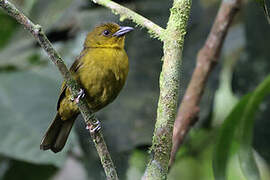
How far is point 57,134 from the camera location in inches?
122

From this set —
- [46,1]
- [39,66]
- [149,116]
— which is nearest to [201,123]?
[149,116]

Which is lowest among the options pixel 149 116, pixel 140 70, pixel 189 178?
pixel 189 178

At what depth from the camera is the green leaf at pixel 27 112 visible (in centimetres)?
300

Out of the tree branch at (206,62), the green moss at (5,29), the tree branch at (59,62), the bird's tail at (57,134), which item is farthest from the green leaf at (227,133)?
the green moss at (5,29)

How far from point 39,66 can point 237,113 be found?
4.97 ft

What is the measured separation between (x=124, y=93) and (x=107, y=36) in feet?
1.28

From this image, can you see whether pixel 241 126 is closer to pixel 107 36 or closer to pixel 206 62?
pixel 206 62

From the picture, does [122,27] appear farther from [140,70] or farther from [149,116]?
[149,116]

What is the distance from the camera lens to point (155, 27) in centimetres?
200

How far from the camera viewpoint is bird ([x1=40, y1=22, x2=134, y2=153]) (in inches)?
116

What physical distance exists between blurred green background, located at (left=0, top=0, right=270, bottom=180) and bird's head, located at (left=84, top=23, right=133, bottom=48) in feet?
0.66

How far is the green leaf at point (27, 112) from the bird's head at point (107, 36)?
38 centimetres

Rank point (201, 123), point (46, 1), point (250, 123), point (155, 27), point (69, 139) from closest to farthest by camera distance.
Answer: point (155, 27)
point (250, 123)
point (69, 139)
point (201, 123)
point (46, 1)

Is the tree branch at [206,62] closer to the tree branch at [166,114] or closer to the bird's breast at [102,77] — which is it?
the bird's breast at [102,77]
